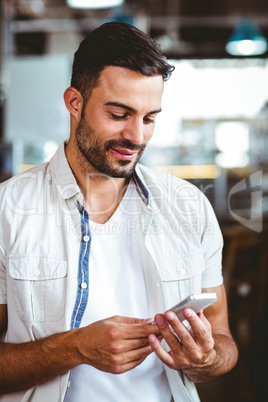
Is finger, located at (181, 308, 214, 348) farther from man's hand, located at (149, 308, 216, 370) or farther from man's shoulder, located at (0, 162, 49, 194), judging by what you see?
man's shoulder, located at (0, 162, 49, 194)

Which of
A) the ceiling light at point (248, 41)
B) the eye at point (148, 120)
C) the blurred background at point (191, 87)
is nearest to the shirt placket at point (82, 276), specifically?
the eye at point (148, 120)

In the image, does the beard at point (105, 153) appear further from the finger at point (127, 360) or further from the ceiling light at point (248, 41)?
the ceiling light at point (248, 41)

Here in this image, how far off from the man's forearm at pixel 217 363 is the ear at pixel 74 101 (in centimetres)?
84

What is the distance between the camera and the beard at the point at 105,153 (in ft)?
4.61

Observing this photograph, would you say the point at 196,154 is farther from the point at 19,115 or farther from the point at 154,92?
the point at 154,92

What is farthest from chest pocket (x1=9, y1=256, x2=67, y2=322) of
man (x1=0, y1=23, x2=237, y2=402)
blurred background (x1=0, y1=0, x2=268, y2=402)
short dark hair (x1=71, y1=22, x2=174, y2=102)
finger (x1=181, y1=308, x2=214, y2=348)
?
blurred background (x1=0, y1=0, x2=268, y2=402)

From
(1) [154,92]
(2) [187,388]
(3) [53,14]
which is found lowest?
(2) [187,388]

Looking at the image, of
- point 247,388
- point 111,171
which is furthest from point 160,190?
point 247,388

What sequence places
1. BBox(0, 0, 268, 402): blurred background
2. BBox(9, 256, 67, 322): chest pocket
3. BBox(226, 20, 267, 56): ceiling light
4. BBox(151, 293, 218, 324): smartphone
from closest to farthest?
BBox(151, 293, 218, 324): smartphone → BBox(9, 256, 67, 322): chest pocket → BBox(226, 20, 267, 56): ceiling light → BBox(0, 0, 268, 402): blurred background

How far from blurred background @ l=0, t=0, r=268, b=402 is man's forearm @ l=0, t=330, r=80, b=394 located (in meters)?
3.27

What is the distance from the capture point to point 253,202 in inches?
185

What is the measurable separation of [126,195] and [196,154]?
17.6 feet

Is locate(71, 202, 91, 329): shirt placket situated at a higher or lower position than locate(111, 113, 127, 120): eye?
lower

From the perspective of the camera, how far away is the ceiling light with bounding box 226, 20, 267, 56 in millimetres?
5320
